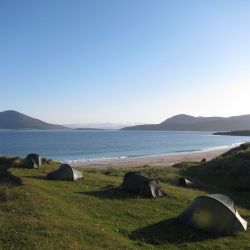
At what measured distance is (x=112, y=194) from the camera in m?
27.7

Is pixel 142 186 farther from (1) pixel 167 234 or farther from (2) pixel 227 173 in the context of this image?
(2) pixel 227 173

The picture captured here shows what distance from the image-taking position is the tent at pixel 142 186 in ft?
90.4

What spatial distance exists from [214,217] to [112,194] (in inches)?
370

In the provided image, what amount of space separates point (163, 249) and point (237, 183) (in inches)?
997

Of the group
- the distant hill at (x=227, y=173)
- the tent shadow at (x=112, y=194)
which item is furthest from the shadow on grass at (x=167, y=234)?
the distant hill at (x=227, y=173)

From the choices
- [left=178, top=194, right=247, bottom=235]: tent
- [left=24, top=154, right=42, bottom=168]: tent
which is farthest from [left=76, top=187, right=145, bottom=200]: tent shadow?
[left=24, top=154, right=42, bottom=168]: tent

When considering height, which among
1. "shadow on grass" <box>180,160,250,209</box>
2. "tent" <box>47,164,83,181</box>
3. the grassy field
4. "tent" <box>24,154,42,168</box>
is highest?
"tent" <box>24,154,42,168</box>

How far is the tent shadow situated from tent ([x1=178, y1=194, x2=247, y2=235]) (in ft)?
21.8

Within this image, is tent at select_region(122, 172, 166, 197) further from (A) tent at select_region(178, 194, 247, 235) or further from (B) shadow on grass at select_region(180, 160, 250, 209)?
(A) tent at select_region(178, 194, 247, 235)

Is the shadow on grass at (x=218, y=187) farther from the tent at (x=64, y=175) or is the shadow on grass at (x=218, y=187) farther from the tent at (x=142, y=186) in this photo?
the tent at (x=64, y=175)

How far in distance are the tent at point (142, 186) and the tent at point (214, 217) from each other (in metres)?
6.71

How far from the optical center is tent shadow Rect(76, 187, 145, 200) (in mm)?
26656

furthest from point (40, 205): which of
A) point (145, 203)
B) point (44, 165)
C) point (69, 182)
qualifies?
point (44, 165)

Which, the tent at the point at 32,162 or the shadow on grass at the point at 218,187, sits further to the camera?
the tent at the point at 32,162
